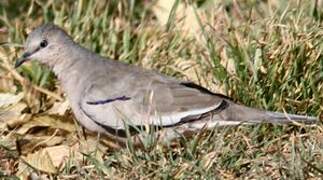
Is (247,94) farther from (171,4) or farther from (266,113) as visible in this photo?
(171,4)

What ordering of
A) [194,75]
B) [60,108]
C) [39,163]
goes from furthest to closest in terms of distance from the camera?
[194,75] → [60,108] → [39,163]

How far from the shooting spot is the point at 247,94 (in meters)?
5.93

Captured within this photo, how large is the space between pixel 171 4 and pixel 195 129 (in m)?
2.09

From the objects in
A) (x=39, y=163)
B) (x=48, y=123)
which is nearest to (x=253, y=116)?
(x=39, y=163)

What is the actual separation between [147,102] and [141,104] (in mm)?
37

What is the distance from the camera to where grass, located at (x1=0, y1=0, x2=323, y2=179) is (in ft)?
17.0

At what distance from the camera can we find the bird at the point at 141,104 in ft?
18.3

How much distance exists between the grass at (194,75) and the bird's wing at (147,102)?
0.53ft

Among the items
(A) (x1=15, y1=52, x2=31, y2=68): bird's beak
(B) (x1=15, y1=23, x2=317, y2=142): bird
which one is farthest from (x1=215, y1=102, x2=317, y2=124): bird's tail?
(A) (x1=15, y1=52, x2=31, y2=68): bird's beak

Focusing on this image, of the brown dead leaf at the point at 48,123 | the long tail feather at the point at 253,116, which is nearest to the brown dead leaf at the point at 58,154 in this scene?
the brown dead leaf at the point at 48,123

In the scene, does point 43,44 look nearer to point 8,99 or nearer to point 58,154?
point 8,99

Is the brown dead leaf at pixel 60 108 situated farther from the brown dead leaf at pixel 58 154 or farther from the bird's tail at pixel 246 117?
the bird's tail at pixel 246 117

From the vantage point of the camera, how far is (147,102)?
569cm

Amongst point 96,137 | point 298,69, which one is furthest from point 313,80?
point 96,137
